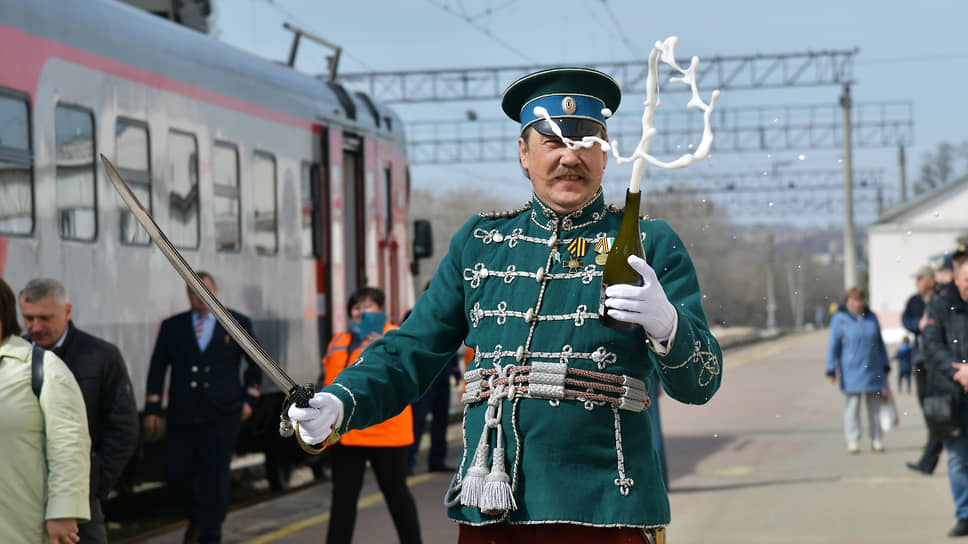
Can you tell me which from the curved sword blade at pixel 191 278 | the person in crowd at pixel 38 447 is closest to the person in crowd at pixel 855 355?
the person in crowd at pixel 38 447

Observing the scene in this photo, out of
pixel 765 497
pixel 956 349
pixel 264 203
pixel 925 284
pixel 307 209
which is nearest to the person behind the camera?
pixel 956 349

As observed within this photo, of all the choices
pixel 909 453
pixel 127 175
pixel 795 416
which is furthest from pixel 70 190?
pixel 795 416

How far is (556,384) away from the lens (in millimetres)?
3246

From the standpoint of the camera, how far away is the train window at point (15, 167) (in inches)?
301

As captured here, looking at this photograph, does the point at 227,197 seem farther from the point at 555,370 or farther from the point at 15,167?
the point at 555,370

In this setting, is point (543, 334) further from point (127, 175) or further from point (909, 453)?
point (909, 453)

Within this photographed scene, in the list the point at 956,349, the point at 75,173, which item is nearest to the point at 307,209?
the point at 75,173

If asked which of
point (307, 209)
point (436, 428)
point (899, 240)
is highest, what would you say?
point (307, 209)

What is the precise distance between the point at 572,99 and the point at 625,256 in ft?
1.99

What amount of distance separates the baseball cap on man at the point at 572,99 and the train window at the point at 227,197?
7.10 metres

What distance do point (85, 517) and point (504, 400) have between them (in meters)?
2.44

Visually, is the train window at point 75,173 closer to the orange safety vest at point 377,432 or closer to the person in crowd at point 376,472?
the orange safety vest at point 377,432

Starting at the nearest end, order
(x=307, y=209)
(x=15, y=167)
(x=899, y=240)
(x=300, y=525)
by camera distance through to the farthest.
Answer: (x=15, y=167) < (x=300, y=525) < (x=307, y=209) < (x=899, y=240)

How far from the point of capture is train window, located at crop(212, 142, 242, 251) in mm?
10297
